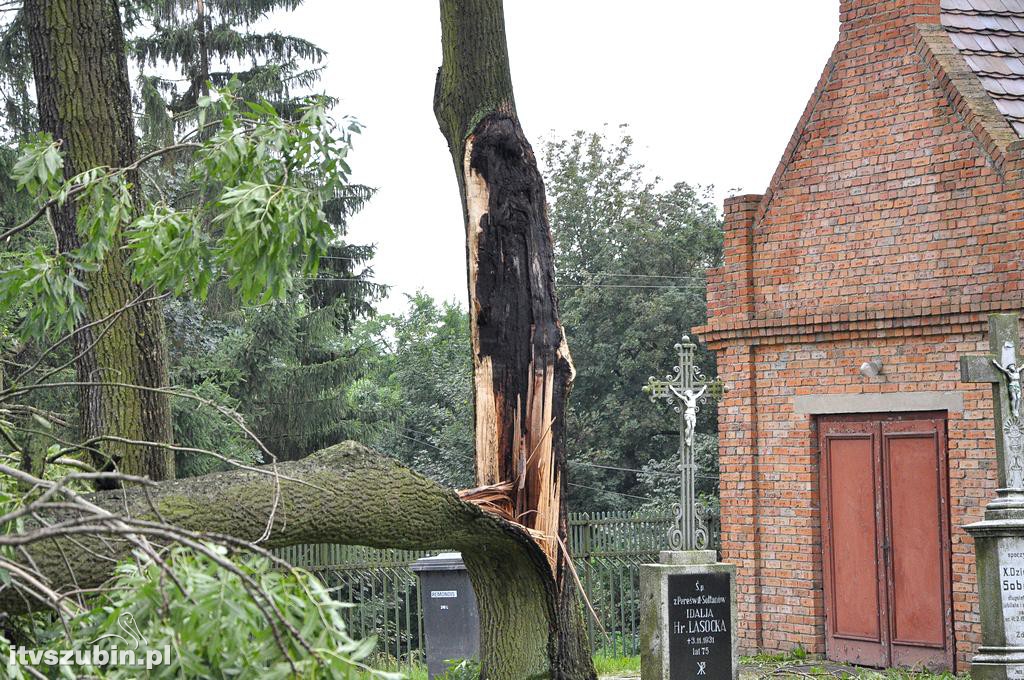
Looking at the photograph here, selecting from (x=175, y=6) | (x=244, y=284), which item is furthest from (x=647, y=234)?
(x=244, y=284)

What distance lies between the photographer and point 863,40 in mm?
13555

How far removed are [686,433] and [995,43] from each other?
18.9 ft

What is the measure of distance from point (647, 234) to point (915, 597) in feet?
62.8

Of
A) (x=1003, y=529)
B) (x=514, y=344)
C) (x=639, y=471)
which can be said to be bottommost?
(x=1003, y=529)

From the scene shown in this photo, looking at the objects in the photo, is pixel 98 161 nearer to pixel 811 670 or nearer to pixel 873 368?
pixel 873 368

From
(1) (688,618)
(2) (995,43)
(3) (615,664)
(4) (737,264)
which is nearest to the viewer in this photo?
(1) (688,618)

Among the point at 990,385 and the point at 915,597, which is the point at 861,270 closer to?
the point at 990,385

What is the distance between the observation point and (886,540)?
507 inches

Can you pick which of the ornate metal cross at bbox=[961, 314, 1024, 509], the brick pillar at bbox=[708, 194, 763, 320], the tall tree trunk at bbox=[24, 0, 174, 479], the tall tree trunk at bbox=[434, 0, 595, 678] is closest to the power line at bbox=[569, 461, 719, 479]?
the brick pillar at bbox=[708, 194, 763, 320]

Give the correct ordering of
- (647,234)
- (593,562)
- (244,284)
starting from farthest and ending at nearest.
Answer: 1. (647,234)
2. (593,562)
3. (244,284)

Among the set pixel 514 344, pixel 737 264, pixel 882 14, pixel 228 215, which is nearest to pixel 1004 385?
pixel 737 264

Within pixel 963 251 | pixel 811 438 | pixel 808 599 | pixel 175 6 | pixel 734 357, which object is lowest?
pixel 808 599

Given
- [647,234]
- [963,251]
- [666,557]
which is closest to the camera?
[666,557]

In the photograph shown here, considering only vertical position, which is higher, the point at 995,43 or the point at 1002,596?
the point at 995,43
